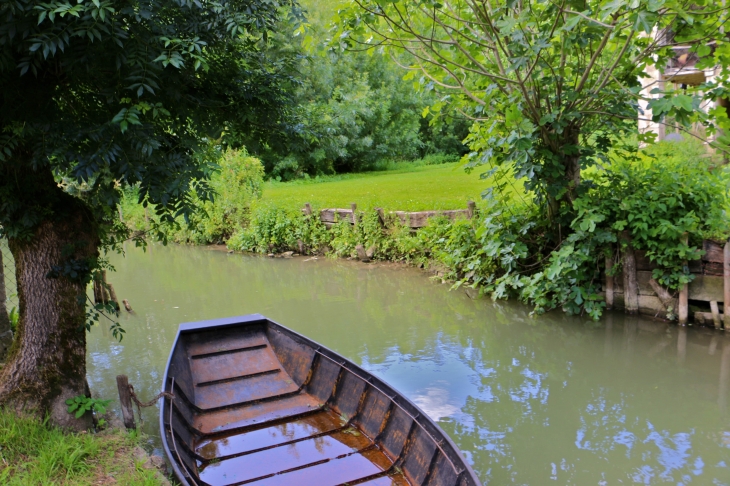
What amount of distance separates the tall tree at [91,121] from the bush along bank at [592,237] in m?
6.06

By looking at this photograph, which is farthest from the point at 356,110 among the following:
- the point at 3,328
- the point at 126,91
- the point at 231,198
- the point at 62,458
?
the point at 62,458

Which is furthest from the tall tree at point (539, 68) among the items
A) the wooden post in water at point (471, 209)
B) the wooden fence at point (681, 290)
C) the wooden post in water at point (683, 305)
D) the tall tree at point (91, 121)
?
the tall tree at point (91, 121)

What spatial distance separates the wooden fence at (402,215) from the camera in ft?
42.1

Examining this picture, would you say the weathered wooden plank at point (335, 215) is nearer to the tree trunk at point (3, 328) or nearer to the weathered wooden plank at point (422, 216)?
the weathered wooden plank at point (422, 216)

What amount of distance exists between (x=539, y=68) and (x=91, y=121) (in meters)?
6.88

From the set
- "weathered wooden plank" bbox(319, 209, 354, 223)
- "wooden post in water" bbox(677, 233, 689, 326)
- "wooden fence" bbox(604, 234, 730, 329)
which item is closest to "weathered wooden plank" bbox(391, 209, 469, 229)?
"weathered wooden plank" bbox(319, 209, 354, 223)

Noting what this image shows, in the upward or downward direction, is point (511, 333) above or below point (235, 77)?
below

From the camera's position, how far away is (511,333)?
9.55m

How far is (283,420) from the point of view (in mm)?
5879

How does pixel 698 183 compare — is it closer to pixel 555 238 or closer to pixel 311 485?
pixel 555 238

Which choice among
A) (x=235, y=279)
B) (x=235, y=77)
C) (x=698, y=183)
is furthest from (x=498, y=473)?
(x=235, y=279)

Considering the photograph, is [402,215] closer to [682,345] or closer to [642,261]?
[642,261]

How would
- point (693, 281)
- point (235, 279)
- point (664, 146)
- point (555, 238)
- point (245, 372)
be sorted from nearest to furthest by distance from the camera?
point (245, 372) < point (693, 281) < point (555, 238) < point (235, 279) < point (664, 146)

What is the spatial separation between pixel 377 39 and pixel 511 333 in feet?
17.5
